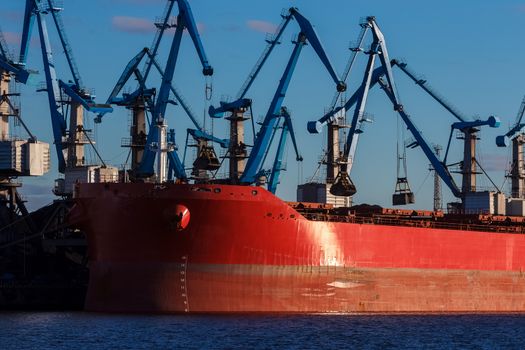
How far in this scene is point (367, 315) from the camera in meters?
50.1

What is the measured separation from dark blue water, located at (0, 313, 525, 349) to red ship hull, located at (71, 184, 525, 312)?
81 cm

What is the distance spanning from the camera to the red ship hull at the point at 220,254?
1789 inches

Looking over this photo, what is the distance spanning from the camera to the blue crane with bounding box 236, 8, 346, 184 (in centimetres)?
5847

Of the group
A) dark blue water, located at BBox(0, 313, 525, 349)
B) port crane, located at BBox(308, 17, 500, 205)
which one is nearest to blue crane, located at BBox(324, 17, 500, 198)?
port crane, located at BBox(308, 17, 500, 205)

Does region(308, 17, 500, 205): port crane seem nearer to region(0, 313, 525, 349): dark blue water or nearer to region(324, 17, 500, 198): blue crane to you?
region(324, 17, 500, 198): blue crane

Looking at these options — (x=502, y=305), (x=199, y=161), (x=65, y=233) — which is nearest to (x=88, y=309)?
(x=65, y=233)

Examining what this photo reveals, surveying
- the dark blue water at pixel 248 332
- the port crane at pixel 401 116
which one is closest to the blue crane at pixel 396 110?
the port crane at pixel 401 116

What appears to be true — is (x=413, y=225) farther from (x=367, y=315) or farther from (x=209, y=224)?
(x=209, y=224)

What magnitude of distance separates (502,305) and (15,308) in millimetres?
21421

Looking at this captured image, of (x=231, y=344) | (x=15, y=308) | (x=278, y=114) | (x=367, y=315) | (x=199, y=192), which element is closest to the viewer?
(x=231, y=344)

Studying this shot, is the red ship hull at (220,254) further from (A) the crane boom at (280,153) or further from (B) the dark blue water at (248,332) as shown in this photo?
(A) the crane boom at (280,153)

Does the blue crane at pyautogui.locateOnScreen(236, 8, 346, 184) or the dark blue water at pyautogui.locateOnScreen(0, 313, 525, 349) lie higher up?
the blue crane at pyautogui.locateOnScreen(236, 8, 346, 184)

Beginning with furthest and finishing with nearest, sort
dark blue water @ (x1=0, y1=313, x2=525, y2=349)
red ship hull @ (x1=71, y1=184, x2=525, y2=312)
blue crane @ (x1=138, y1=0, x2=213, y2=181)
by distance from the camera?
blue crane @ (x1=138, y1=0, x2=213, y2=181) < red ship hull @ (x1=71, y1=184, x2=525, y2=312) < dark blue water @ (x1=0, y1=313, x2=525, y2=349)

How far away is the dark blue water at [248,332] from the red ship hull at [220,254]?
2.67 feet
